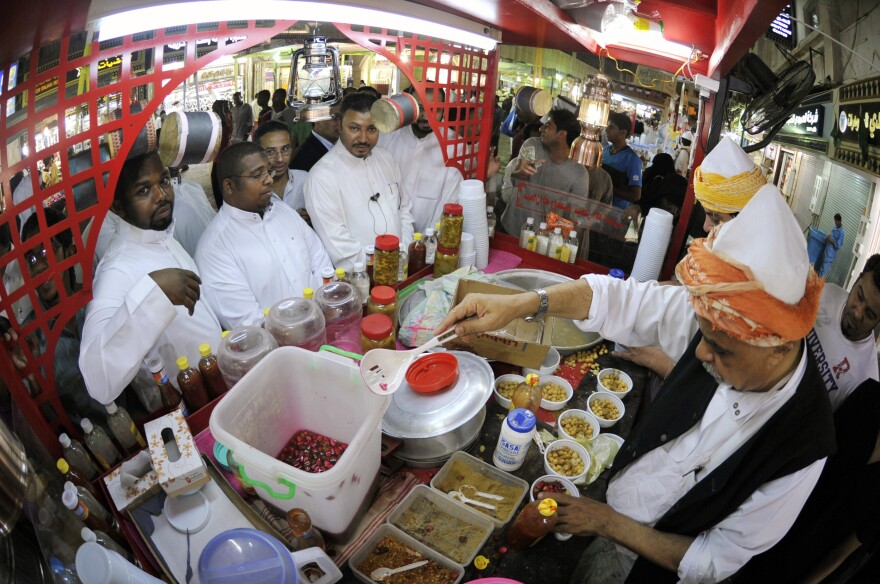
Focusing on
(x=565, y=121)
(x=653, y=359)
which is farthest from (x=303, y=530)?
(x=565, y=121)

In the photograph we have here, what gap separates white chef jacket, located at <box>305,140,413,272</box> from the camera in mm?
3307

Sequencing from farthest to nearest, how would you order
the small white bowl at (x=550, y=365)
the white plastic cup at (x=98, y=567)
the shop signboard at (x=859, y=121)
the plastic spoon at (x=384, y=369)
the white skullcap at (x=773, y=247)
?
1. the shop signboard at (x=859, y=121)
2. the small white bowl at (x=550, y=365)
3. the plastic spoon at (x=384, y=369)
4. the white skullcap at (x=773, y=247)
5. the white plastic cup at (x=98, y=567)

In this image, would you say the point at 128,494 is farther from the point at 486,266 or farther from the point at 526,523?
the point at 486,266

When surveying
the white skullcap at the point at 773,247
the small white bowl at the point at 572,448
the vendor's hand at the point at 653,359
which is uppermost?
the white skullcap at the point at 773,247

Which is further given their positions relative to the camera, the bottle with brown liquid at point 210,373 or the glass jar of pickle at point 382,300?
the glass jar of pickle at point 382,300

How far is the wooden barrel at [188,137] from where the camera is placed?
6.43 feet

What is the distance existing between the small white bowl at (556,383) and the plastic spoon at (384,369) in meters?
0.88

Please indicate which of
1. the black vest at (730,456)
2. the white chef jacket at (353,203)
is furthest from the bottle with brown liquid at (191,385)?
the black vest at (730,456)

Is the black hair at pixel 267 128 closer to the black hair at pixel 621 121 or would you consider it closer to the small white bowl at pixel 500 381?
the small white bowl at pixel 500 381

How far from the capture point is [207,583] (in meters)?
1.16

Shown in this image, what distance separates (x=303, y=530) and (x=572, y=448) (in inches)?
47.7

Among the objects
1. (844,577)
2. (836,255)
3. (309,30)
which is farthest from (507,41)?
(844,577)

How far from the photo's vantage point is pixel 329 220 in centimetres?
331

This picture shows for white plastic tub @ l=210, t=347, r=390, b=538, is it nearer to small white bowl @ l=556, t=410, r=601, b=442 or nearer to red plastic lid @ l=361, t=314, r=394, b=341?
red plastic lid @ l=361, t=314, r=394, b=341
